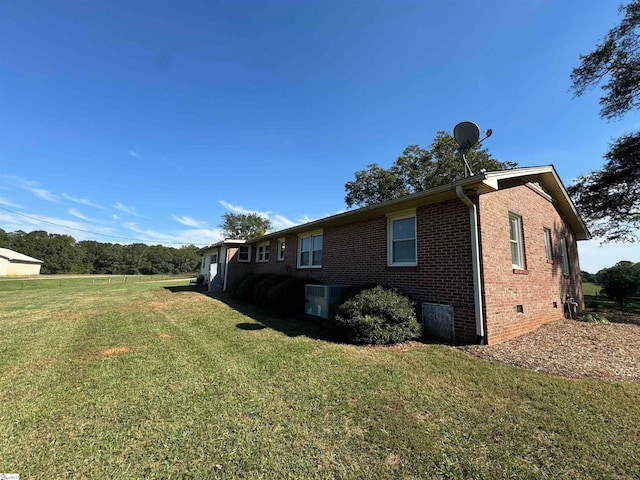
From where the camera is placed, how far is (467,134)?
22.2 feet

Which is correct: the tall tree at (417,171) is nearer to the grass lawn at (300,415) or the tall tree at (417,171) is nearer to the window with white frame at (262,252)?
the window with white frame at (262,252)

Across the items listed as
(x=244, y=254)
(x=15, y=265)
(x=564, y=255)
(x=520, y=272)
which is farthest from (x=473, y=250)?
(x=15, y=265)

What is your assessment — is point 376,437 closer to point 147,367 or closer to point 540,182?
point 147,367

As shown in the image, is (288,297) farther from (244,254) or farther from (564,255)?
(564,255)

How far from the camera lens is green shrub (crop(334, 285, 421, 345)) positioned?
18.1ft

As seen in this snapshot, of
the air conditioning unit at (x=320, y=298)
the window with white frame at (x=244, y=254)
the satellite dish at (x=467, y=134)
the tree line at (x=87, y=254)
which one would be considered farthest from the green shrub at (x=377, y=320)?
the tree line at (x=87, y=254)

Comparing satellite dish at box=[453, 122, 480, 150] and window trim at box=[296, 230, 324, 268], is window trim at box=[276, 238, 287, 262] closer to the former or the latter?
window trim at box=[296, 230, 324, 268]

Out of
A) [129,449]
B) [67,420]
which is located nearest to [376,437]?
[129,449]

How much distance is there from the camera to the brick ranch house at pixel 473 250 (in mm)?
5582

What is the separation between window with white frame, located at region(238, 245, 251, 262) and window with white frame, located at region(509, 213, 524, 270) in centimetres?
1394

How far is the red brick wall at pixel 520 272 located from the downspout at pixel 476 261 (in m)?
0.16

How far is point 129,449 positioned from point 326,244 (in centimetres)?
804

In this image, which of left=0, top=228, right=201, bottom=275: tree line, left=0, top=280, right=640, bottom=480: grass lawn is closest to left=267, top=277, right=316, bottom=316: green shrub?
left=0, top=280, right=640, bottom=480: grass lawn

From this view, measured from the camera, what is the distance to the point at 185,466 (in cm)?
217
